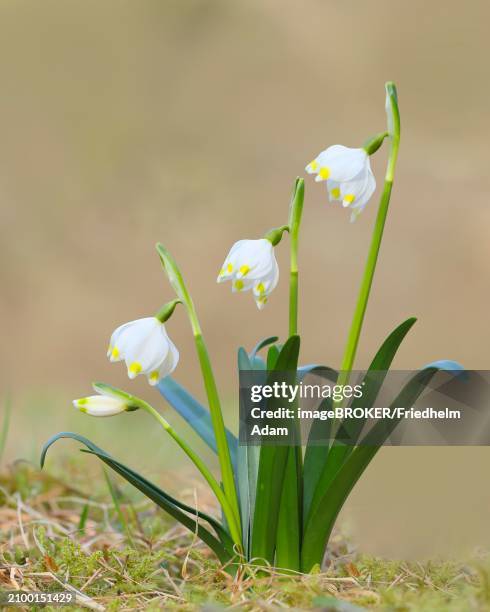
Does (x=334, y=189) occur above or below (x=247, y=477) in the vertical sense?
above

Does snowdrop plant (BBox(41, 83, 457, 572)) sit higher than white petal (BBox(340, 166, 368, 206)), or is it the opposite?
white petal (BBox(340, 166, 368, 206))

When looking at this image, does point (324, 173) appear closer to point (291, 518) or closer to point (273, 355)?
point (273, 355)

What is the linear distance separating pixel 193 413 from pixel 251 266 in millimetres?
399

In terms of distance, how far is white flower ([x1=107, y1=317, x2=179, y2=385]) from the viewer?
1.19m

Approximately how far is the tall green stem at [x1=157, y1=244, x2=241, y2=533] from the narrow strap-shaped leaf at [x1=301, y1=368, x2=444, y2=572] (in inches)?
5.0

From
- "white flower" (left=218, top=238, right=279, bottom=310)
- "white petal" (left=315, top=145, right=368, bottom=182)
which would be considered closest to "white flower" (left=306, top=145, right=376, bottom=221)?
"white petal" (left=315, top=145, right=368, bottom=182)

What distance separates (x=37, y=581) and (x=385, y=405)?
2.12ft

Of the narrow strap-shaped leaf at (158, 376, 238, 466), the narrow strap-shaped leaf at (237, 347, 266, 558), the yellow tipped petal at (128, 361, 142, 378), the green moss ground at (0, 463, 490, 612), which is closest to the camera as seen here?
the green moss ground at (0, 463, 490, 612)

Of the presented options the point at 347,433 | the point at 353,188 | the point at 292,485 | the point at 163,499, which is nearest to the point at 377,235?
the point at 353,188

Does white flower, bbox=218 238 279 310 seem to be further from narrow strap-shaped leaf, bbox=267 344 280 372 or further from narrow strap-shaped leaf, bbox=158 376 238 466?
narrow strap-shaped leaf, bbox=158 376 238 466

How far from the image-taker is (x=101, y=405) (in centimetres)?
126

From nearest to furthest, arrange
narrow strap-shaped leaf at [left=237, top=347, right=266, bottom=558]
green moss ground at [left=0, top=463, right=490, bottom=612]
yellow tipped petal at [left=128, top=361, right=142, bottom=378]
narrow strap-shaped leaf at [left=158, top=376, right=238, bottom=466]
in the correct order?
green moss ground at [left=0, top=463, right=490, bottom=612]
yellow tipped petal at [left=128, top=361, right=142, bottom=378]
narrow strap-shaped leaf at [left=237, top=347, right=266, bottom=558]
narrow strap-shaped leaf at [left=158, top=376, right=238, bottom=466]

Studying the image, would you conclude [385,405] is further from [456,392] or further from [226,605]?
[226,605]

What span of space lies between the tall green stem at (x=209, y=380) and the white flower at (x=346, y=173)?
27cm
